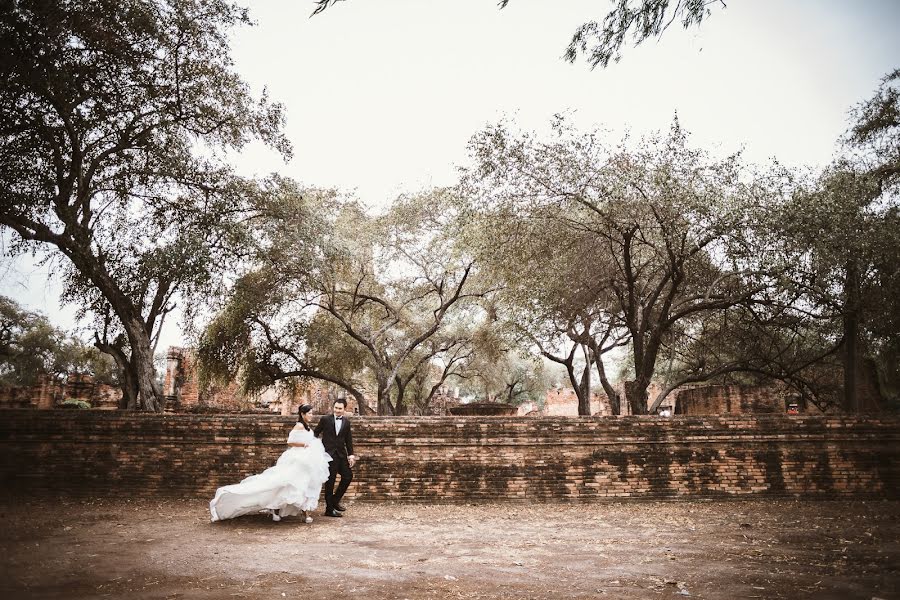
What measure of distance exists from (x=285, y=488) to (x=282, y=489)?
0.12ft

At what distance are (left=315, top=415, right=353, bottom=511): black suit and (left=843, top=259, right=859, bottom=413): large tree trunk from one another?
10718 mm

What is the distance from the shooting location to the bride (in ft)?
22.1

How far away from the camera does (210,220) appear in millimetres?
11398

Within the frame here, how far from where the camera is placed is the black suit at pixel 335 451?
757cm

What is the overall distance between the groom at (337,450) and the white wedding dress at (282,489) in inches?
13.6

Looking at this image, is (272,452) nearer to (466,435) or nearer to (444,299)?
(466,435)

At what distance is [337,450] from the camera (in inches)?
299

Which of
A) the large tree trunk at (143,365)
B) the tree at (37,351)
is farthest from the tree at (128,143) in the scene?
the tree at (37,351)

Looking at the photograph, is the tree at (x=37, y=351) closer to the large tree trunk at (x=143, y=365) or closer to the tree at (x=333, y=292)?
the tree at (x=333, y=292)

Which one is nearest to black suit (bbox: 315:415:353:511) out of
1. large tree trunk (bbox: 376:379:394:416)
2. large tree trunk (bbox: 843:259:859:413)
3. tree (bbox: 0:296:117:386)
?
large tree trunk (bbox: 376:379:394:416)

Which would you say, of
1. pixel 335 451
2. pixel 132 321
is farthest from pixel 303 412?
pixel 132 321

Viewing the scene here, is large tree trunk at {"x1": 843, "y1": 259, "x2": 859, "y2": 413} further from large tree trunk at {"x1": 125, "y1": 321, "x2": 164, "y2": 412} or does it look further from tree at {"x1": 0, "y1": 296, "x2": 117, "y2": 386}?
tree at {"x1": 0, "y1": 296, "x2": 117, "y2": 386}

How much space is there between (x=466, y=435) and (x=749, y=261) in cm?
727

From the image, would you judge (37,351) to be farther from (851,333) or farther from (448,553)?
(851,333)
